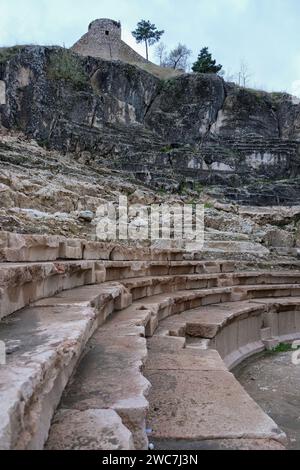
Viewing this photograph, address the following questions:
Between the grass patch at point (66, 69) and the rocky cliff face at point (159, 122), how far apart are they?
0.21 ft

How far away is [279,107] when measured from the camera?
3197cm

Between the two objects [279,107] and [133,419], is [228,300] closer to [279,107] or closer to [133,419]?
[133,419]

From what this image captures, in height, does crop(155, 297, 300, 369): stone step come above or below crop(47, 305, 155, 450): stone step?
below

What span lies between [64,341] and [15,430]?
0.79m

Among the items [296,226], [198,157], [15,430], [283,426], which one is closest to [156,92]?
[198,157]

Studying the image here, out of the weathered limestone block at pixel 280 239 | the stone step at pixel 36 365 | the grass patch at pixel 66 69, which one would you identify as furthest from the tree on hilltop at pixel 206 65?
the stone step at pixel 36 365

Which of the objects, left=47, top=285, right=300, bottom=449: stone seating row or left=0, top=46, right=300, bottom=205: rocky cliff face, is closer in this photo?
left=47, top=285, right=300, bottom=449: stone seating row

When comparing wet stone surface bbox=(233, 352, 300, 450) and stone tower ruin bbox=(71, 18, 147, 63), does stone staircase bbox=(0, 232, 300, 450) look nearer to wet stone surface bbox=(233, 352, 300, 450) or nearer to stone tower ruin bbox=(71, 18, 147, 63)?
wet stone surface bbox=(233, 352, 300, 450)

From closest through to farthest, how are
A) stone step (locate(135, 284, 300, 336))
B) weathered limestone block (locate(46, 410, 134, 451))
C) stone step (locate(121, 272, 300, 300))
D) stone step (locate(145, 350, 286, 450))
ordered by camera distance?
1. weathered limestone block (locate(46, 410, 134, 451))
2. stone step (locate(145, 350, 286, 450))
3. stone step (locate(135, 284, 300, 336))
4. stone step (locate(121, 272, 300, 300))

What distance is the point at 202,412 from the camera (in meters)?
2.34

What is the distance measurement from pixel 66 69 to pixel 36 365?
25.7 meters

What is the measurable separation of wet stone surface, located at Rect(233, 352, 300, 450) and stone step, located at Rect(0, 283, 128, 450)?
7.01ft

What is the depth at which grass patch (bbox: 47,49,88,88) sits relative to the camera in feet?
80.0

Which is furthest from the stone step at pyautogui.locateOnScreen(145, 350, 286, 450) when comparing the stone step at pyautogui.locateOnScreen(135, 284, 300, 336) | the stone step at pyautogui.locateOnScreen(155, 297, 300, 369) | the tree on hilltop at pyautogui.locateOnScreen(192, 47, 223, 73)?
the tree on hilltop at pyautogui.locateOnScreen(192, 47, 223, 73)
